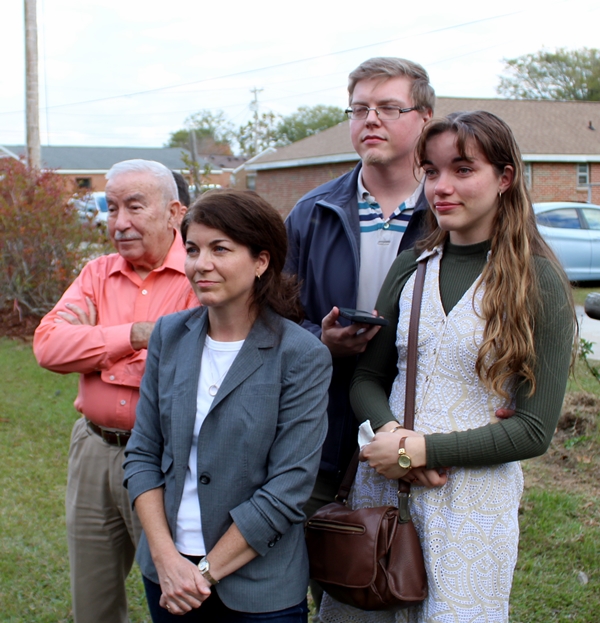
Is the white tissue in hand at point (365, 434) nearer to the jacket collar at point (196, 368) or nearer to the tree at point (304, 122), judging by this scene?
the jacket collar at point (196, 368)

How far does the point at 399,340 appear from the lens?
2.33 metres

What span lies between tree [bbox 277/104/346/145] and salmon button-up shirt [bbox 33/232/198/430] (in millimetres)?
74977

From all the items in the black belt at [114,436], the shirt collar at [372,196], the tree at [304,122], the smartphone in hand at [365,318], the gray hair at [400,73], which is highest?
the tree at [304,122]

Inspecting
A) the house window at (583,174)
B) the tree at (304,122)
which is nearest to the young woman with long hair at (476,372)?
the house window at (583,174)

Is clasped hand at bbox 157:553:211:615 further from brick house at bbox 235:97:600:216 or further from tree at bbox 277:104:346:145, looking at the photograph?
tree at bbox 277:104:346:145

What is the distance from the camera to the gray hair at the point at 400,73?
2701 millimetres

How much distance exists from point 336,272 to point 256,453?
2.84ft

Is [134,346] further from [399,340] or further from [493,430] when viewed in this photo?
[493,430]

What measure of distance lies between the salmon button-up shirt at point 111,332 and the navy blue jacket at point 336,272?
55 cm

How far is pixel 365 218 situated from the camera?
2.78 metres

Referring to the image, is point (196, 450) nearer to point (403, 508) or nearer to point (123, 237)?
point (403, 508)

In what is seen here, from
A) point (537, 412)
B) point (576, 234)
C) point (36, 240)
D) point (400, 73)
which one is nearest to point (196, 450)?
point (537, 412)

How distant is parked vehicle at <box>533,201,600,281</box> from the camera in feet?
Answer: 45.3

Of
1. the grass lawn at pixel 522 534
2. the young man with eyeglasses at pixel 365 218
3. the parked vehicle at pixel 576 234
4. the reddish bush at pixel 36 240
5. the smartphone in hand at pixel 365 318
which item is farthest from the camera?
the parked vehicle at pixel 576 234
